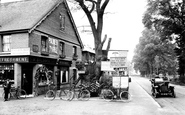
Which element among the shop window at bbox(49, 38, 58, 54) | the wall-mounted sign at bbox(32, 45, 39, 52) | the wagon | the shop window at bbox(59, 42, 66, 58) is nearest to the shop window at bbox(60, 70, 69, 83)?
the shop window at bbox(59, 42, 66, 58)

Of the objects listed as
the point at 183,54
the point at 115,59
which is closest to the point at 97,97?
the point at 115,59

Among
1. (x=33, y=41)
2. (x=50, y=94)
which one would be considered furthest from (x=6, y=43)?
(x=50, y=94)

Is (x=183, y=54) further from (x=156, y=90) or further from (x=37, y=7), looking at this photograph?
(x=37, y=7)

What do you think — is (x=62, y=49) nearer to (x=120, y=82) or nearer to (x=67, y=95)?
(x=67, y=95)

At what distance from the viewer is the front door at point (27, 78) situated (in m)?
17.0

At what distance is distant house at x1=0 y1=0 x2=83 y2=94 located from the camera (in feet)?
54.5

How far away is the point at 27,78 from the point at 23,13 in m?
6.34

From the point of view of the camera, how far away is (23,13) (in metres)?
19.1

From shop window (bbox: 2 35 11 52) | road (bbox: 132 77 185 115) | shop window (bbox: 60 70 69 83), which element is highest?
shop window (bbox: 2 35 11 52)

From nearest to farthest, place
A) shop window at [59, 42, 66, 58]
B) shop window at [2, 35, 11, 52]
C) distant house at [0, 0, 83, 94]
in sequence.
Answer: distant house at [0, 0, 83, 94], shop window at [2, 35, 11, 52], shop window at [59, 42, 66, 58]

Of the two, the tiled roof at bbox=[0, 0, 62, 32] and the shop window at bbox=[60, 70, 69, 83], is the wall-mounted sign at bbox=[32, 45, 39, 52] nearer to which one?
the tiled roof at bbox=[0, 0, 62, 32]

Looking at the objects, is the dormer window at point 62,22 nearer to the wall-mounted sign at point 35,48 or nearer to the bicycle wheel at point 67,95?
the wall-mounted sign at point 35,48

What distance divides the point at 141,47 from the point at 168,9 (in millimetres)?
33197

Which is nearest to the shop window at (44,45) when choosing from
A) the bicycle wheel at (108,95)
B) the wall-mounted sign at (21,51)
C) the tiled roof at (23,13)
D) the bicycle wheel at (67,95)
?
the tiled roof at (23,13)
